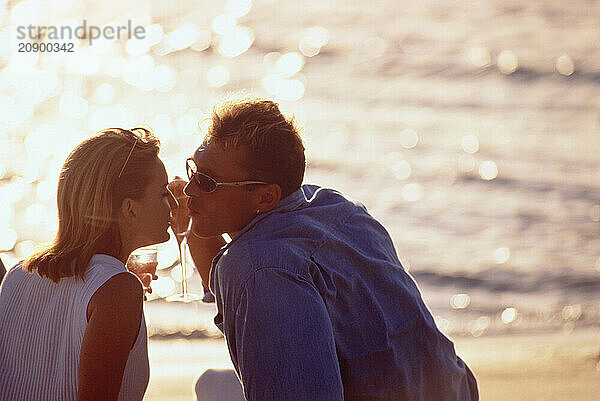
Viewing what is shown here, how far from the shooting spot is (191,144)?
17.5 metres

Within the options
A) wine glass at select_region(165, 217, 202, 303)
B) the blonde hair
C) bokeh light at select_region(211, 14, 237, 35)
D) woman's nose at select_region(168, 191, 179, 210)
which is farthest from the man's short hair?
bokeh light at select_region(211, 14, 237, 35)

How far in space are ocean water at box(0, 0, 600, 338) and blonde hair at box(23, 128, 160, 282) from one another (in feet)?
20.5

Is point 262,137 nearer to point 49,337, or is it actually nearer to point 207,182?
point 207,182

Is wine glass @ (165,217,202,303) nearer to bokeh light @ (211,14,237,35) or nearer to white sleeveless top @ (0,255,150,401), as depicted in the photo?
white sleeveless top @ (0,255,150,401)

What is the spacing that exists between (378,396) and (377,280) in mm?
355

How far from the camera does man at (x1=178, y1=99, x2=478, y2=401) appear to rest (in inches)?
98.2

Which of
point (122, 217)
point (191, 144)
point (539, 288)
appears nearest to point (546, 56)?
point (191, 144)

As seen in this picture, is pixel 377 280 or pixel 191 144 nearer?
pixel 377 280

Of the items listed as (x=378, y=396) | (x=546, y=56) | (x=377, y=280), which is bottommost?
(x=378, y=396)

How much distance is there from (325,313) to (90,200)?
114cm

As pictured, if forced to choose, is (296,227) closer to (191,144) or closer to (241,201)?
(241,201)

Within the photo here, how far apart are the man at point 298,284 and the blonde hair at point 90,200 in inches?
12.9

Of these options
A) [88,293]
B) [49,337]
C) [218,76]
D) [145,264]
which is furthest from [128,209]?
[218,76]

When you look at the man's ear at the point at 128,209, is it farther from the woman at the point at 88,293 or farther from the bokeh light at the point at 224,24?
the bokeh light at the point at 224,24
